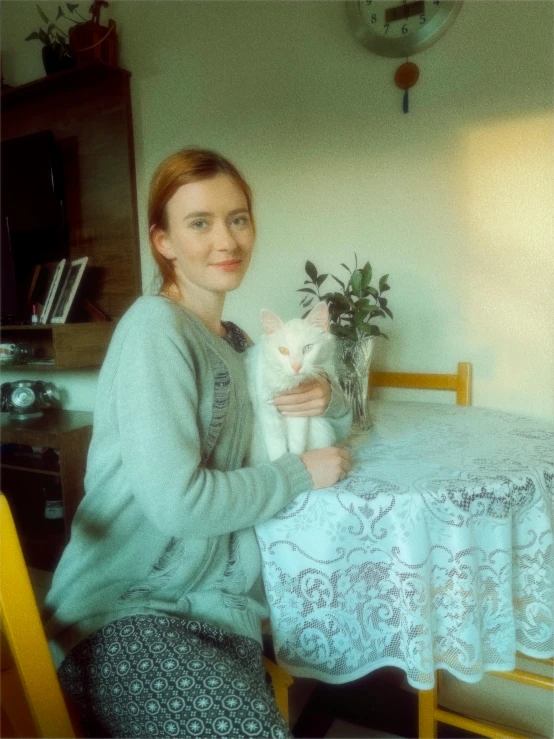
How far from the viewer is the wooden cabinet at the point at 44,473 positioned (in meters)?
1.97

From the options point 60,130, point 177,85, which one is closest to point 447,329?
point 177,85

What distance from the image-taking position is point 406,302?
169 centimetres

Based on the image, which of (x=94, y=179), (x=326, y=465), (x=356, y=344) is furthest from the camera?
(x=94, y=179)

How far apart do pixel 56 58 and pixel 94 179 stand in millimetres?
511

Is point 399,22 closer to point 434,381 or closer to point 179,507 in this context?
point 434,381

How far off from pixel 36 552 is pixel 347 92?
7.50 ft

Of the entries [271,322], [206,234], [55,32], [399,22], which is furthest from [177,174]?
[55,32]

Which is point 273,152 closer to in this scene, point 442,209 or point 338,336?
point 442,209

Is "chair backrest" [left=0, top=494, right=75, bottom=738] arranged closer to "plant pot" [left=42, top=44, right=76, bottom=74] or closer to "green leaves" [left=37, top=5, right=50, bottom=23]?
"plant pot" [left=42, top=44, right=76, bottom=74]

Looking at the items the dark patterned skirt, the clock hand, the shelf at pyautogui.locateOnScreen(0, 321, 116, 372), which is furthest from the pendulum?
the dark patterned skirt

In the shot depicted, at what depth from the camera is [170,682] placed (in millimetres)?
617

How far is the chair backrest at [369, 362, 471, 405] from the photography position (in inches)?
60.5

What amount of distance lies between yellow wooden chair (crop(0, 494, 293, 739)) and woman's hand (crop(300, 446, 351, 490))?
1.39 feet

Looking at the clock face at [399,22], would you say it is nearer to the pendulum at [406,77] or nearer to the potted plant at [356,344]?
the pendulum at [406,77]
